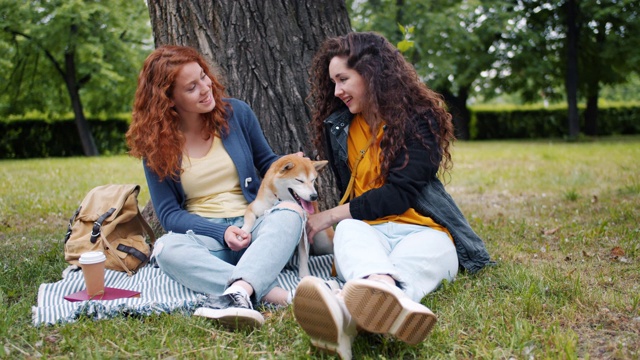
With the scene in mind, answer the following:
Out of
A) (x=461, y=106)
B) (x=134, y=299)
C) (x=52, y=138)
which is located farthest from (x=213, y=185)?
(x=461, y=106)

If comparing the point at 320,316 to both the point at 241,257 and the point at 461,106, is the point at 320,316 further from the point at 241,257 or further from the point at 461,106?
the point at 461,106

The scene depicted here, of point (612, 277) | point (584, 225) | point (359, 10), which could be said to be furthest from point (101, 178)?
point (359, 10)

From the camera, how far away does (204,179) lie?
360 centimetres

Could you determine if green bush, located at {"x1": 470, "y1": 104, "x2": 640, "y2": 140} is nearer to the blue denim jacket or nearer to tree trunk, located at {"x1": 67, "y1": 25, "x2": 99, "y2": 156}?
tree trunk, located at {"x1": 67, "y1": 25, "x2": 99, "y2": 156}

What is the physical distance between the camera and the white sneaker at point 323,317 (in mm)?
2195

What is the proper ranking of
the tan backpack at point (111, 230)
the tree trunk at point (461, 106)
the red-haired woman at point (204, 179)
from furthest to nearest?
1. the tree trunk at point (461, 106)
2. the tan backpack at point (111, 230)
3. the red-haired woman at point (204, 179)

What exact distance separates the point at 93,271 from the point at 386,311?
5.67 feet

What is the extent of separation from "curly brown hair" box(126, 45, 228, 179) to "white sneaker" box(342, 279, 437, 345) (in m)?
1.66

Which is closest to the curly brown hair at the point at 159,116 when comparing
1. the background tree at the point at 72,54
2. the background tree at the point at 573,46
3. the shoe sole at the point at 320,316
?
the shoe sole at the point at 320,316

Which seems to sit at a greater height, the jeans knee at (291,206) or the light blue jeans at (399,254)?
the jeans knee at (291,206)

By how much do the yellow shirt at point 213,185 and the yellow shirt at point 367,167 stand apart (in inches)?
30.0

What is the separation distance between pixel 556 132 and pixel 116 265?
28002mm

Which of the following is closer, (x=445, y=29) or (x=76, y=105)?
(x=76, y=105)

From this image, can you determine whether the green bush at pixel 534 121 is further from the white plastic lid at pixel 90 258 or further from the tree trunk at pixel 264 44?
the white plastic lid at pixel 90 258
